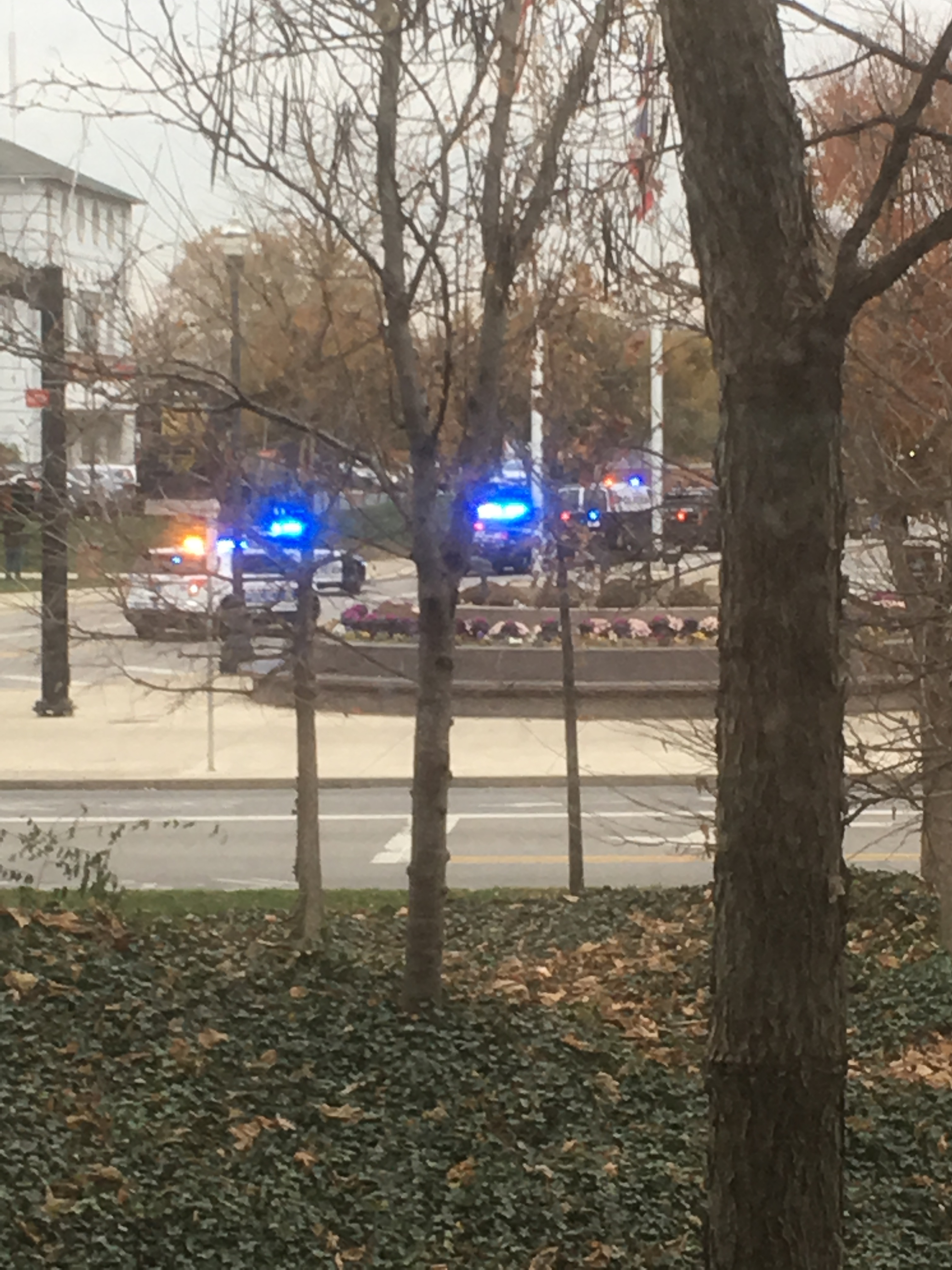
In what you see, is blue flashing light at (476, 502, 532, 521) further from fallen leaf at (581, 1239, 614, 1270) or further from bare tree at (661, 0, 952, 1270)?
bare tree at (661, 0, 952, 1270)

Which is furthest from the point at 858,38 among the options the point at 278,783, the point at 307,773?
the point at 278,783

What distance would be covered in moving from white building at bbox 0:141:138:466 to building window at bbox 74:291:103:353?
0.04 ft

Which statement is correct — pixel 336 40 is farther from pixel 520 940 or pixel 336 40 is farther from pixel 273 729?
pixel 273 729

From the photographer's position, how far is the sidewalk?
50.4 ft

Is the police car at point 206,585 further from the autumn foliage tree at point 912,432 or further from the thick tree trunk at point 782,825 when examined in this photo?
the thick tree trunk at point 782,825

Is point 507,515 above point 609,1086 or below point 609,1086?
above

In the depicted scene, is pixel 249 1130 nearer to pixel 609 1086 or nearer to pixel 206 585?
pixel 609 1086

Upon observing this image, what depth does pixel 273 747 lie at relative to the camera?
17219 millimetres

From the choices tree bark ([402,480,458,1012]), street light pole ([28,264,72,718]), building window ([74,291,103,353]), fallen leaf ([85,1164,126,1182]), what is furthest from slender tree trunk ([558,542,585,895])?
fallen leaf ([85,1164,126,1182])

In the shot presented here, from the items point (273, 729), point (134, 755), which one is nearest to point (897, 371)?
point (134, 755)

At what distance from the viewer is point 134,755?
655 inches

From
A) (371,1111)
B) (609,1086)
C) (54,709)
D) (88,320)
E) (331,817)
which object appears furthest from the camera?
(54,709)

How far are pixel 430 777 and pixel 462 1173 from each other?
1739 mm

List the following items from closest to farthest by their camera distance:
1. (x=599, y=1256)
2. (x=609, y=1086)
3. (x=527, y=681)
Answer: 1. (x=599, y=1256)
2. (x=609, y=1086)
3. (x=527, y=681)
